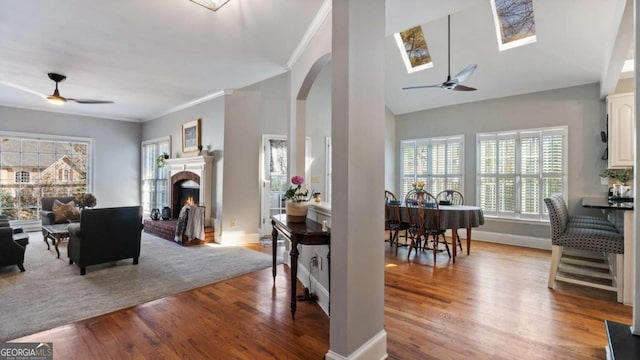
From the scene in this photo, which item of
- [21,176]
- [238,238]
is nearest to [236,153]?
[238,238]

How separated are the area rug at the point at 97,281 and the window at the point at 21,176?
2363 mm

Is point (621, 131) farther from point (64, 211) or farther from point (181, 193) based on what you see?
point (64, 211)

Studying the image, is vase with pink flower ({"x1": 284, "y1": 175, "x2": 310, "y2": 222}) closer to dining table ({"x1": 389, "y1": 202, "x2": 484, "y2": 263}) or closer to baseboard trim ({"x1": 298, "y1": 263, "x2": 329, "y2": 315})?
baseboard trim ({"x1": 298, "y1": 263, "x2": 329, "y2": 315})

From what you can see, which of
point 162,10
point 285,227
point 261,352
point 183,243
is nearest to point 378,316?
point 261,352

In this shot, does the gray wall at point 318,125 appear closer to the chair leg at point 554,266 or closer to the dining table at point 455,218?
the dining table at point 455,218

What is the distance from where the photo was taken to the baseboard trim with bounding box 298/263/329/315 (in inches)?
106

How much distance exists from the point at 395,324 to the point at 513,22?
4573 mm

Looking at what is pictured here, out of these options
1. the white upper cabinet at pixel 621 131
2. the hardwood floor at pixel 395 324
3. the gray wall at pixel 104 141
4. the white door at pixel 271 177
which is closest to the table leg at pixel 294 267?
the hardwood floor at pixel 395 324

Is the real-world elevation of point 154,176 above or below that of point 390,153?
below

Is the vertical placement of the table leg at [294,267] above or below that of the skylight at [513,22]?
below

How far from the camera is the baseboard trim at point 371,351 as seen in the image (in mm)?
1791

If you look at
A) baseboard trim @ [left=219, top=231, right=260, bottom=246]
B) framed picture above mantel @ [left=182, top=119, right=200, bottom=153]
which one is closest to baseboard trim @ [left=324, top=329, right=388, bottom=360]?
baseboard trim @ [left=219, top=231, right=260, bottom=246]

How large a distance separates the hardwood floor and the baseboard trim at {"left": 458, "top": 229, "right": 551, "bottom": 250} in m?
1.96

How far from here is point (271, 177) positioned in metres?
6.20
